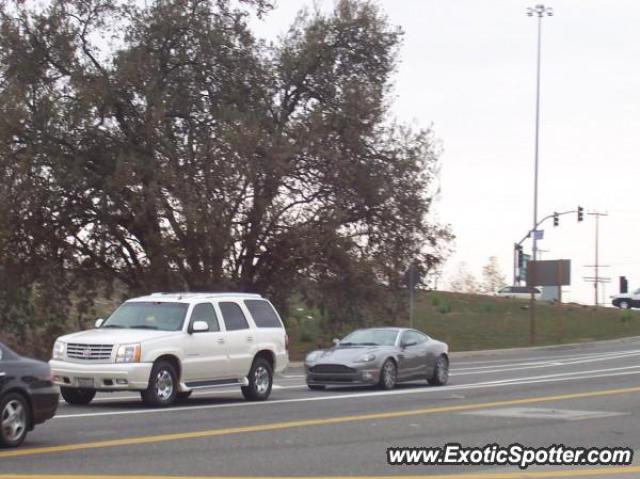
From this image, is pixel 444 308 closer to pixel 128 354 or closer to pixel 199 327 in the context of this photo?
pixel 199 327

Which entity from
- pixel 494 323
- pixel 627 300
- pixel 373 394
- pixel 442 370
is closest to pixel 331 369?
pixel 373 394

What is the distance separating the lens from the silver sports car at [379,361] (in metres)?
24.3

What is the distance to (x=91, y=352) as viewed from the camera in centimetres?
1903

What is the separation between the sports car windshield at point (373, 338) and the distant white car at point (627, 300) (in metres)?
67.3

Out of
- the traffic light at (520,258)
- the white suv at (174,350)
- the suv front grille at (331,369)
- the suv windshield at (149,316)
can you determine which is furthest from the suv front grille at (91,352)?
the traffic light at (520,258)

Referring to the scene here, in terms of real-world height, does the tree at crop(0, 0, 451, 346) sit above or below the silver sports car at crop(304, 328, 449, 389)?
above

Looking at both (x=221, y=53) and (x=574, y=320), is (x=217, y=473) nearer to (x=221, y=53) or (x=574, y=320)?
(x=221, y=53)

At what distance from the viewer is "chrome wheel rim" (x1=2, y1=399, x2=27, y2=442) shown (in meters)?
13.4

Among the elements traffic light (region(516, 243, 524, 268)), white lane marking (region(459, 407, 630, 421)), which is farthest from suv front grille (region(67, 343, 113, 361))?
traffic light (region(516, 243, 524, 268))

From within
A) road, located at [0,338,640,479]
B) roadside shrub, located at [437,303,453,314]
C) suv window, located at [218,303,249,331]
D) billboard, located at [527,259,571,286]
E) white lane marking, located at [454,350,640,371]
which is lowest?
road, located at [0,338,640,479]

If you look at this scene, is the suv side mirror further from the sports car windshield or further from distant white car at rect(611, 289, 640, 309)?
distant white car at rect(611, 289, 640, 309)

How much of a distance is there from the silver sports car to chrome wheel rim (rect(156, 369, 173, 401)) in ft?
17.7

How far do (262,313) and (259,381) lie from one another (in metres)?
1.33

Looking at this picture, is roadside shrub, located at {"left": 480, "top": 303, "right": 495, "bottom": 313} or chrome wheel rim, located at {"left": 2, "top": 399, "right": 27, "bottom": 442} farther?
roadside shrub, located at {"left": 480, "top": 303, "right": 495, "bottom": 313}
